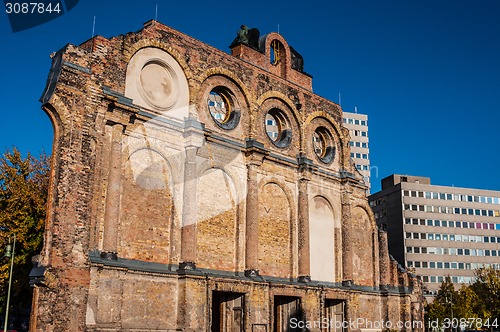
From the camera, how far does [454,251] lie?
75688 mm

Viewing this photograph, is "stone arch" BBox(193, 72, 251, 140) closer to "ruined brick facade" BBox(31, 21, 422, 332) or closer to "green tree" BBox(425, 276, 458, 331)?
"ruined brick facade" BBox(31, 21, 422, 332)

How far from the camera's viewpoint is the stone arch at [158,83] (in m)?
23.2

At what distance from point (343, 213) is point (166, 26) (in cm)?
1438

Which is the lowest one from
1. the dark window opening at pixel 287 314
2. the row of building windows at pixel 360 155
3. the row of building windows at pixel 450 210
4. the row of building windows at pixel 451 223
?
the dark window opening at pixel 287 314

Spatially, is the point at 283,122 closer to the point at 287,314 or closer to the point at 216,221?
the point at 216,221

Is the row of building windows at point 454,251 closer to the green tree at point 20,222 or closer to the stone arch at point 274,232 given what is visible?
the stone arch at point 274,232

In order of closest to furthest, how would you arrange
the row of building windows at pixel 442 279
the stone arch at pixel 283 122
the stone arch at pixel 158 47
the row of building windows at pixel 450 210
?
the stone arch at pixel 158 47
the stone arch at pixel 283 122
the row of building windows at pixel 442 279
the row of building windows at pixel 450 210

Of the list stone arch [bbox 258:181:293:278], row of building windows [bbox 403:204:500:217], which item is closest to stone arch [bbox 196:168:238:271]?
stone arch [bbox 258:181:293:278]

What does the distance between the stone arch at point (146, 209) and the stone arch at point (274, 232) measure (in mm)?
5595

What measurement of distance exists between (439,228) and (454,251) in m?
3.64

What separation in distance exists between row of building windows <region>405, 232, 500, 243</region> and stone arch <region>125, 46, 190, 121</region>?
56.1 m

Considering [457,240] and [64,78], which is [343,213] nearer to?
[64,78]

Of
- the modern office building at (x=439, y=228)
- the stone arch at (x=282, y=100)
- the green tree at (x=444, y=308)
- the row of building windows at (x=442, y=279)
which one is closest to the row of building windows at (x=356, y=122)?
the modern office building at (x=439, y=228)

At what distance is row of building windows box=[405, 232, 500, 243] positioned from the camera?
245 feet
